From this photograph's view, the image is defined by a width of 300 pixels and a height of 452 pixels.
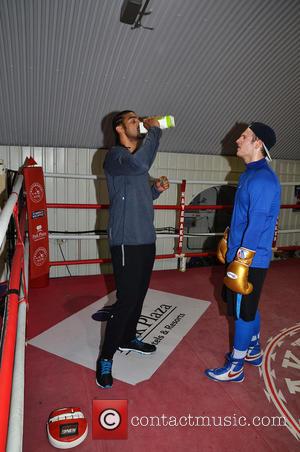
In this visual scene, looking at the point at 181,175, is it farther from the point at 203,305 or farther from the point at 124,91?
the point at 203,305

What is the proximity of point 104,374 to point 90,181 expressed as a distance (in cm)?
331

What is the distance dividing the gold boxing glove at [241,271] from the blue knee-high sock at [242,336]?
10.2 inches

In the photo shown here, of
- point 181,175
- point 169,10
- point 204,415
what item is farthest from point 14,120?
point 204,415

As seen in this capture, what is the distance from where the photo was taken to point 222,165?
5.23 meters

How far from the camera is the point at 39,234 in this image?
9.58 ft

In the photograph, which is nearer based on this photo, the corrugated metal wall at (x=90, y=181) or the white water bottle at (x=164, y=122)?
the white water bottle at (x=164, y=122)

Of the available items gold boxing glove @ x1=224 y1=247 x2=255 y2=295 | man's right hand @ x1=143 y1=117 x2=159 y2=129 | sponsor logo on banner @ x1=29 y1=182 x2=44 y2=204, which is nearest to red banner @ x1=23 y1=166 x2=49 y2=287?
sponsor logo on banner @ x1=29 y1=182 x2=44 y2=204

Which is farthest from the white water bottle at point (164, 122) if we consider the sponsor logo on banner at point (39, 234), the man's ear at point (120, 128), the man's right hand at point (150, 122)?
the sponsor logo on banner at point (39, 234)

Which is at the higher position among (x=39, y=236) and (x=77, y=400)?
(x=39, y=236)

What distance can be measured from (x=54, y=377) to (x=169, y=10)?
9.34 feet

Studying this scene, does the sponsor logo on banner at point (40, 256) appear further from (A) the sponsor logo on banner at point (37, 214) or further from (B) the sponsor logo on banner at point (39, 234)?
(A) the sponsor logo on banner at point (37, 214)

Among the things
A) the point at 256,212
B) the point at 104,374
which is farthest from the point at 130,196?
Answer: the point at 104,374

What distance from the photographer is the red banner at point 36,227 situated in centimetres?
280

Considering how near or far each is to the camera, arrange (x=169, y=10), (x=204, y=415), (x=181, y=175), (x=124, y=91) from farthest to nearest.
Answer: (x=181, y=175), (x=124, y=91), (x=169, y=10), (x=204, y=415)
